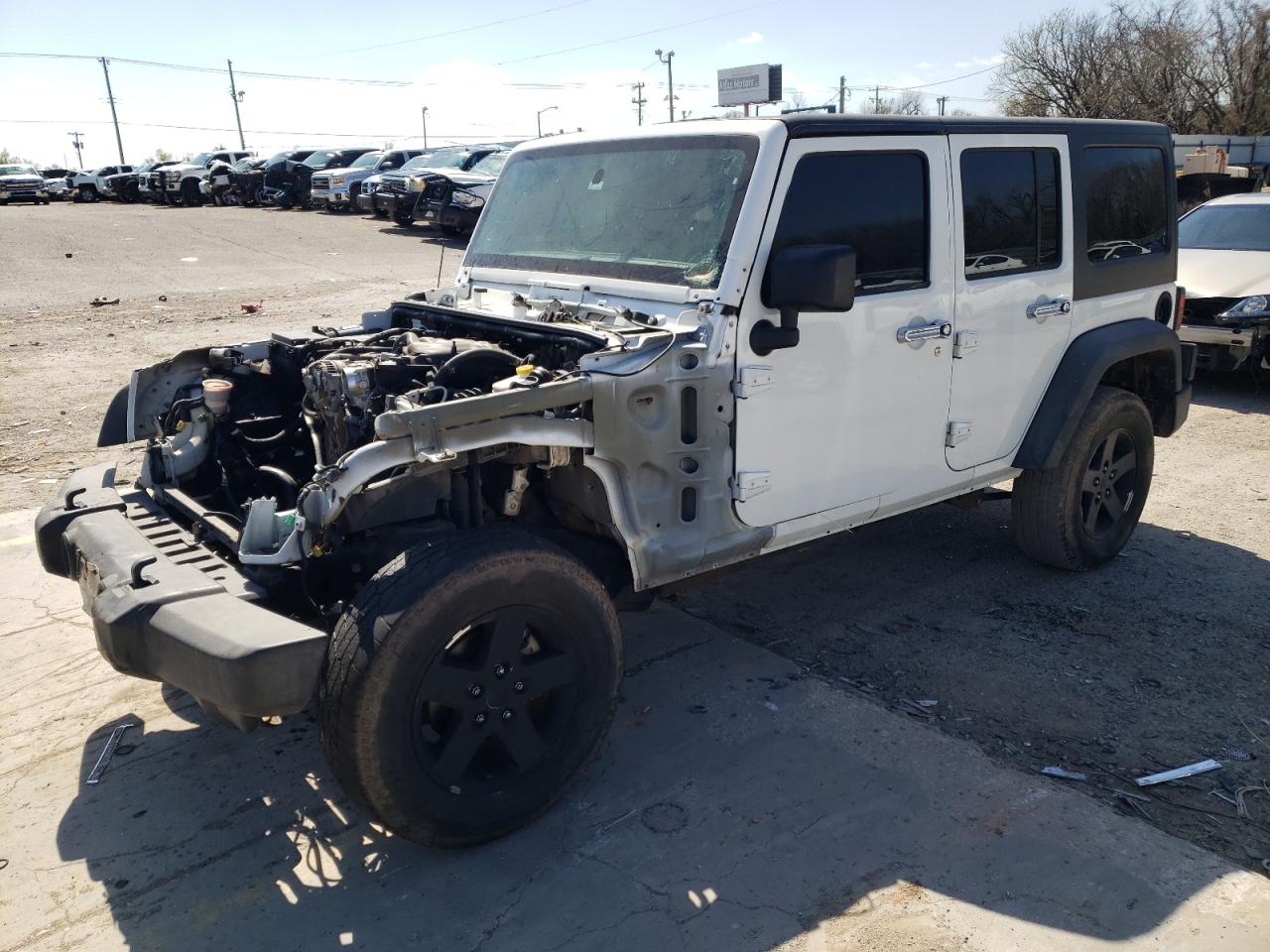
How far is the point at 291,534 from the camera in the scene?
2.93m

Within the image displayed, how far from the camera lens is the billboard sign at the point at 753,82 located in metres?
11.7

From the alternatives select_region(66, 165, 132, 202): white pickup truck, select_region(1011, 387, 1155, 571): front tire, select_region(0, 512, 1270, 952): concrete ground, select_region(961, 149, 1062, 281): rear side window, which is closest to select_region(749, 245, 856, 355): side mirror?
select_region(961, 149, 1062, 281): rear side window

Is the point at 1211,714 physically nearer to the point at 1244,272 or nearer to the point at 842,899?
the point at 842,899

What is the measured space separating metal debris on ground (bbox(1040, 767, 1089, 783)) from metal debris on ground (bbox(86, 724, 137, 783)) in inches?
127

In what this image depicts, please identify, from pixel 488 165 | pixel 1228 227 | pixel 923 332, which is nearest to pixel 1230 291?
pixel 1228 227

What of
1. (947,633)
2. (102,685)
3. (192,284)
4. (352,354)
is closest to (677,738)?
(947,633)

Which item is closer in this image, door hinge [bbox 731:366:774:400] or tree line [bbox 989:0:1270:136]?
door hinge [bbox 731:366:774:400]

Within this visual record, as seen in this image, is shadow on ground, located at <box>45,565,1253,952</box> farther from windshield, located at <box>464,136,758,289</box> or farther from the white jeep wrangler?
windshield, located at <box>464,136,758,289</box>

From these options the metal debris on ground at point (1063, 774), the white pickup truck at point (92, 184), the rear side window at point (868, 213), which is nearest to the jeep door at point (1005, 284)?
the rear side window at point (868, 213)

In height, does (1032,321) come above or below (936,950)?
above

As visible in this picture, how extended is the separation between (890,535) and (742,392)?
A: 8.63ft

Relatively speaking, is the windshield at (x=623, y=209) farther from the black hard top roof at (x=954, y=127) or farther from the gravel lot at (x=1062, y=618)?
the gravel lot at (x=1062, y=618)

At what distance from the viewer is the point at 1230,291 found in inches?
348

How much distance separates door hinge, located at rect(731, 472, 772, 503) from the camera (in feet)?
11.5
